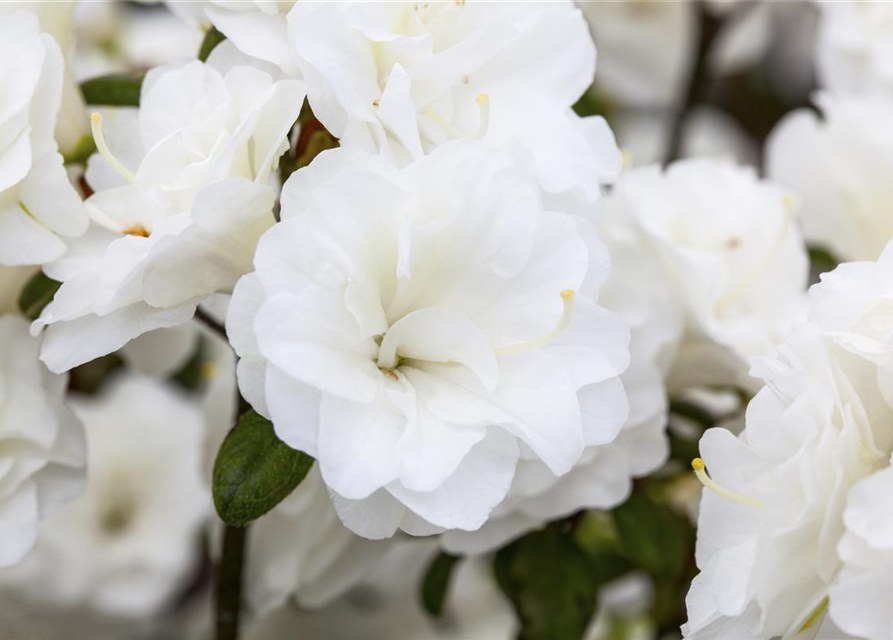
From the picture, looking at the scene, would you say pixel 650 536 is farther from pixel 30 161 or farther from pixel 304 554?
pixel 30 161

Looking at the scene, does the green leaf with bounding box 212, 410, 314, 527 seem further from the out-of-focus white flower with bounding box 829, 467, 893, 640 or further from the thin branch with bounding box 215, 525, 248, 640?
the out-of-focus white flower with bounding box 829, 467, 893, 640

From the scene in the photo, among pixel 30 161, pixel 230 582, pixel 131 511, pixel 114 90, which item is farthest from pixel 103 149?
pixel 131 511

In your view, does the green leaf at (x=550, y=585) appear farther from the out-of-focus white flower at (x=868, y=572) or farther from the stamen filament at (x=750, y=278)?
the out-of-focus white flower at (x=868, y=572)

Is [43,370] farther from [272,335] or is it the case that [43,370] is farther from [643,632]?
[643,632]

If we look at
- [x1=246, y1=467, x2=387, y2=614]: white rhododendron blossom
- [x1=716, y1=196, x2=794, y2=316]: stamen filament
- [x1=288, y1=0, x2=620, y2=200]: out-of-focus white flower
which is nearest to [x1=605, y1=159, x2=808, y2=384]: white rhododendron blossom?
[x1=716, y1=196, x2=794, y2=316]: stamen filament

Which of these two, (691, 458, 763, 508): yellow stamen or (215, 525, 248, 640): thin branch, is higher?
(691, 458, 763, 508): yellow stamen

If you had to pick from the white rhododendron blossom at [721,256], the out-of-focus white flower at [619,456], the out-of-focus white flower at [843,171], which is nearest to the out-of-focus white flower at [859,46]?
the out-of-focus white flower at [843,171]

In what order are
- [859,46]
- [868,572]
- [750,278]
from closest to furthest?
1. [868,572]
2. [750,278]
3. [859,46]
